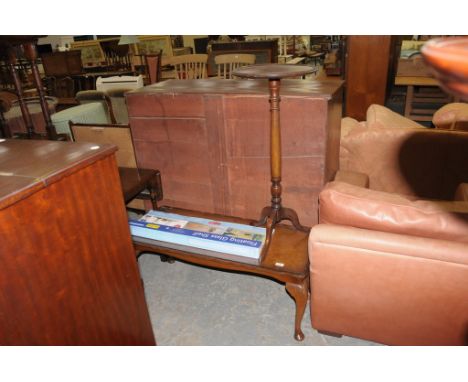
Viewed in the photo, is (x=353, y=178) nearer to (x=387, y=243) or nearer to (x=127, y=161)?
(x=387, y=243)

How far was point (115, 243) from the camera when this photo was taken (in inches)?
42.2

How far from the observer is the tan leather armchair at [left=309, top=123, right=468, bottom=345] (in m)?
1.18

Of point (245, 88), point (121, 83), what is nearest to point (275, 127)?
point (245, 88)

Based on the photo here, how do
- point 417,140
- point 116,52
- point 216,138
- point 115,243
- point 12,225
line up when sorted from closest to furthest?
point 12,225
point 115,243
point 216,138
point 417,140
point 116,52

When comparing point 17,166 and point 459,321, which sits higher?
point 17,166

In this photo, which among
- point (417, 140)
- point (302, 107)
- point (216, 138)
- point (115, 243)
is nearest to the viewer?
point (115, 243)

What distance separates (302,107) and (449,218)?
2.59 feet

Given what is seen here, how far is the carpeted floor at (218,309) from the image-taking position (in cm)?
170

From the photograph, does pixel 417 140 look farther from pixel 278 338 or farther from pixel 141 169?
pixel 141 169

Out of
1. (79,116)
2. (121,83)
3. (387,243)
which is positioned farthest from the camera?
(121,83)

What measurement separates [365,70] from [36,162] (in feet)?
13.5

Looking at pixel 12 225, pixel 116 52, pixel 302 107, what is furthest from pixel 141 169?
pixel 116 52

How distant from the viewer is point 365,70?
165 inches

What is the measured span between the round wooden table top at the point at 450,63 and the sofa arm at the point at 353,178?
1.66 metres
